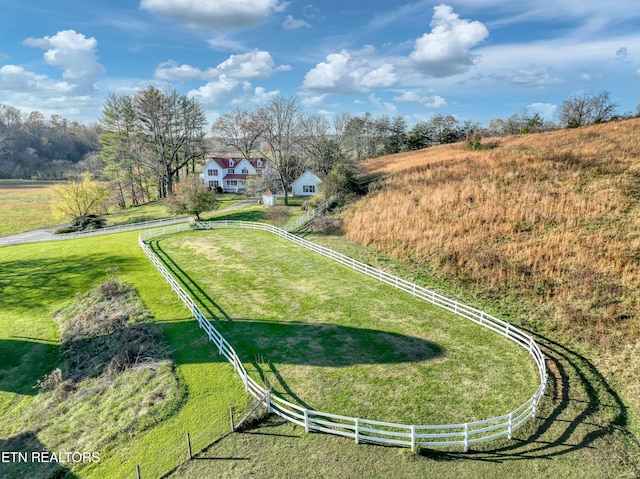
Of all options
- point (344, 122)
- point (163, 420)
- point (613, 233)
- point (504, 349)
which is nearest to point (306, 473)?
point (163, 420)

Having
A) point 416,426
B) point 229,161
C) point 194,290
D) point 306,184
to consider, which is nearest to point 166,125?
point 229,161

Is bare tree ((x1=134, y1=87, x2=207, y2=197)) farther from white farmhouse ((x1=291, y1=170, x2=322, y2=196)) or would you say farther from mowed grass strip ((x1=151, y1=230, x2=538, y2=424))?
mowed grass strip ((x1=151, y1=230, x2=538, y2=424))

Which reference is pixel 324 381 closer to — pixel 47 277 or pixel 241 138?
pixel 47 277

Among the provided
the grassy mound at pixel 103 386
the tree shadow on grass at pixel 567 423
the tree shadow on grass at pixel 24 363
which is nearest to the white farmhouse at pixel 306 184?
the grassy mound at pixel 103 386

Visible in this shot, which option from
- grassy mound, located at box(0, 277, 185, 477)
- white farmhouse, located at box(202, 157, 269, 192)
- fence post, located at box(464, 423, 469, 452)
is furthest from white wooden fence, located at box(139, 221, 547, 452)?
white farmhouse, located at box(202, 157, 269, 192)

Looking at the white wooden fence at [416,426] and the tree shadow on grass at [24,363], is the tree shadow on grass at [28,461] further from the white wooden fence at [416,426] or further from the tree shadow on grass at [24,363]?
the white wooden fence at [416,426]

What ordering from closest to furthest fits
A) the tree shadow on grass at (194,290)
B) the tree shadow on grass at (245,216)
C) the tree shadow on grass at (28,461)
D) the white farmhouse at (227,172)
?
the tree shadow on grass at (28,461), the tree shadow on grass at (194,290), the tree shadow on grass at (245,216), the white farmhouse at (227,172)
